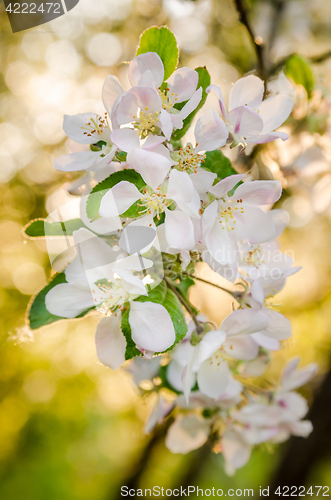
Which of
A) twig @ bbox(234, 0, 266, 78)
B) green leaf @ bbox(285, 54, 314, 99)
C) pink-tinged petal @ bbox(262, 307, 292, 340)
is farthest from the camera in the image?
green leaf @ bbox(285, 54, 314, 99)

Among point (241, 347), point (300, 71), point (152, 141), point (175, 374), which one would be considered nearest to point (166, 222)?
point (152, 141)

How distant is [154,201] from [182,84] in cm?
22

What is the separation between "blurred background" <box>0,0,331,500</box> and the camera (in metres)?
1.31

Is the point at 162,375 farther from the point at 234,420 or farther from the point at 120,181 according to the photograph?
the point at 120,181

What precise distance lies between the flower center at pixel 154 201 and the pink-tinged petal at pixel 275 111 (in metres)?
0.27

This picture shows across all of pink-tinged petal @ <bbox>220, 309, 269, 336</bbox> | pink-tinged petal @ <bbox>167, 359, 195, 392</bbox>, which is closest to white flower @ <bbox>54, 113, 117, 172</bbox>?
pink-tinged petal @ <bbox>220, 309, 269, 336</bbox>

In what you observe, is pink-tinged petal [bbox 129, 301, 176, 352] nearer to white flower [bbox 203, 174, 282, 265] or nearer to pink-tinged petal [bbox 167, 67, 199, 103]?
white flower [bbox 203, 174, 282, 265]

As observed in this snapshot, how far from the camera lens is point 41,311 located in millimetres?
707

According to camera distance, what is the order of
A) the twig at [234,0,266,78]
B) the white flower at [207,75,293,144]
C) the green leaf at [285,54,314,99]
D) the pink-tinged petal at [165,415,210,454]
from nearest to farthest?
1. the white flower at [207,75,293,144]
2. the twig at [234,0,266,78]
3. the green leaf at [285,54,314,99]
4. the pink-tinged petal at [165,415,210,454]

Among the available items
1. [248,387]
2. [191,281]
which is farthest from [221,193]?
[248,387]

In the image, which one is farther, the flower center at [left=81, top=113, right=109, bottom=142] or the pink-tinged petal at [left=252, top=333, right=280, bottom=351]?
the pink-tinged petal at [left=252, top=333, right=280, bottom=351]

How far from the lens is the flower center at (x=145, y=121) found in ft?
1.90

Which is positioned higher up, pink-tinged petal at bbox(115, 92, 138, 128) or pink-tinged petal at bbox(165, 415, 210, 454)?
pink-tinged petal at bbox(115, 92, 138, 128)

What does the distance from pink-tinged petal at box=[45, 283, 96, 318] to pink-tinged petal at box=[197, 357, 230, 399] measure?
1.05 feet
